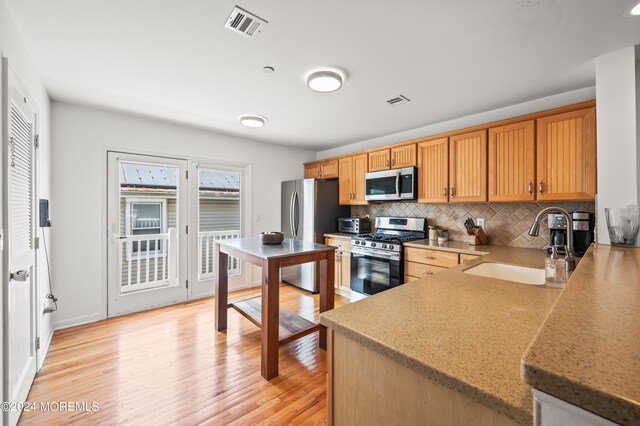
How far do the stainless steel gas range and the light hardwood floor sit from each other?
3.61 ft

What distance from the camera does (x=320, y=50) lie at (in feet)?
6.38

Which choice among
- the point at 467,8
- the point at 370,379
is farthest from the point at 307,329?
the point at 467,8

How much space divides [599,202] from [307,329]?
2565mm

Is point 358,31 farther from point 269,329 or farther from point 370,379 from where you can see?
point 269,329

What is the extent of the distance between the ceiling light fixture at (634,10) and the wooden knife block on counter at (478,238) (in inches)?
81.3

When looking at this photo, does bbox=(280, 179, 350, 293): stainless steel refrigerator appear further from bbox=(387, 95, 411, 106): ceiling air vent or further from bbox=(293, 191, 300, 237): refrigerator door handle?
bbox=(387, 95, 411, 106): ceiling air vent

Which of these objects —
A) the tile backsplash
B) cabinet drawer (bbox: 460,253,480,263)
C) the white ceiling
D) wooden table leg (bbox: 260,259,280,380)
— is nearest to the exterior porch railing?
the white ceiling

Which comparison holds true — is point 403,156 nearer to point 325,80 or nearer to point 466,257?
point 466,257

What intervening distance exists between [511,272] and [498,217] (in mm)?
1369

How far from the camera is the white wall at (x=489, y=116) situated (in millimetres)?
2615

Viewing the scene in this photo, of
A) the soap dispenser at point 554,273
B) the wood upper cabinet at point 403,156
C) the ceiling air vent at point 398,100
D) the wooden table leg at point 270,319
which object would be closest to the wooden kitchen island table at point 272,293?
the wooden table leg at point 270,319

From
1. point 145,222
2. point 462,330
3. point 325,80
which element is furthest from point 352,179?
point 462,330

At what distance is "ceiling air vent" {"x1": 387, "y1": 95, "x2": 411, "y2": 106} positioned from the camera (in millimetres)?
2774

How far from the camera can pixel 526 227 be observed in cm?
292
